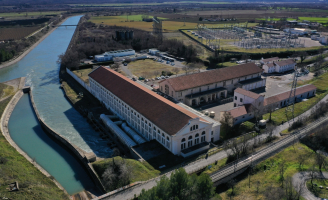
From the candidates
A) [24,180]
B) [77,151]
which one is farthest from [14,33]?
[24,180]

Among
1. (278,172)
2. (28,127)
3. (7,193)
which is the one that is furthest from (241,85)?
(7,193)

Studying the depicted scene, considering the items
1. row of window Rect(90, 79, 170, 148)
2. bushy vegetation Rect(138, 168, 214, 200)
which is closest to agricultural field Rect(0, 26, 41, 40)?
row of window Rect(90, 79, 170, 148)

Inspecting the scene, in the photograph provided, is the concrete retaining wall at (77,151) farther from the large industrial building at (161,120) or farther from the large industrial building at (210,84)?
the large industrial building at (210,84)

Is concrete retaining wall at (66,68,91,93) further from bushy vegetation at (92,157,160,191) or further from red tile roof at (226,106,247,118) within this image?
red tile roof at (226,106,247,118)

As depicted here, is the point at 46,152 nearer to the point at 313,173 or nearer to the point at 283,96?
the point at 313,173

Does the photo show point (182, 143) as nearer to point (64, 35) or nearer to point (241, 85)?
point (241, 85)
